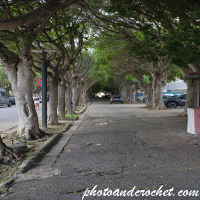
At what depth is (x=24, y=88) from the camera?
8383mm

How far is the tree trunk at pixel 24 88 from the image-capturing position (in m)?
8.30

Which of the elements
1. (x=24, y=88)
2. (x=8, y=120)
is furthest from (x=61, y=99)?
(x=24, y=88)

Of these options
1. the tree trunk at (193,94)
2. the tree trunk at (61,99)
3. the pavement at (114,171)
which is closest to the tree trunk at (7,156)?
the pavement at (114,171)

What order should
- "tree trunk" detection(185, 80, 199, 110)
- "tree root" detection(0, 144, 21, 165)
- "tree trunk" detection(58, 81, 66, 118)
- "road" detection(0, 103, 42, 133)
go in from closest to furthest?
1. "tree root" detection(0, 144, 21, 165)
2. "road" detection(0, 103, 42, 133)
3. "tree trunk" detection(58, 81, 66, 118)
4. "tree trunk" detection(185, 80, 199, 110)

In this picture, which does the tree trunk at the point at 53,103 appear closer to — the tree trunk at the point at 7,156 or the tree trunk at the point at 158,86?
the tree trunk at the point at 7,156

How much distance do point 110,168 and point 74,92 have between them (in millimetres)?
18954

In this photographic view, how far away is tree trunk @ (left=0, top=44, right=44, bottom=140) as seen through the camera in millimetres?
8297

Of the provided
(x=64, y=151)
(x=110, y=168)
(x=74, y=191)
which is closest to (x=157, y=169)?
(x=110, y=168)

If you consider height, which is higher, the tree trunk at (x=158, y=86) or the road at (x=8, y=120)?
the tree trunk at (x=158, y=86)

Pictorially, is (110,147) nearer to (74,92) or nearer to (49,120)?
(49,120)

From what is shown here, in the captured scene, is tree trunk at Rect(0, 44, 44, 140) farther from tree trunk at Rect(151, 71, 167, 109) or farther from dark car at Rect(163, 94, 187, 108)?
dark car at Rect(163, 94, 187, 108)

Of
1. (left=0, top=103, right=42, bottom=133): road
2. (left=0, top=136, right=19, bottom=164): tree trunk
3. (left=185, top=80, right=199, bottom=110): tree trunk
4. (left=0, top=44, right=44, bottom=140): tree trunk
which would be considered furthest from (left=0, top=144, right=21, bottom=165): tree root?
(left=185, top=80, right=199, bottom=110): tree trunk

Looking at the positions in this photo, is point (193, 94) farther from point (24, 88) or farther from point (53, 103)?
point (24, 88)

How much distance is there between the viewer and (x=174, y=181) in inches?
163
